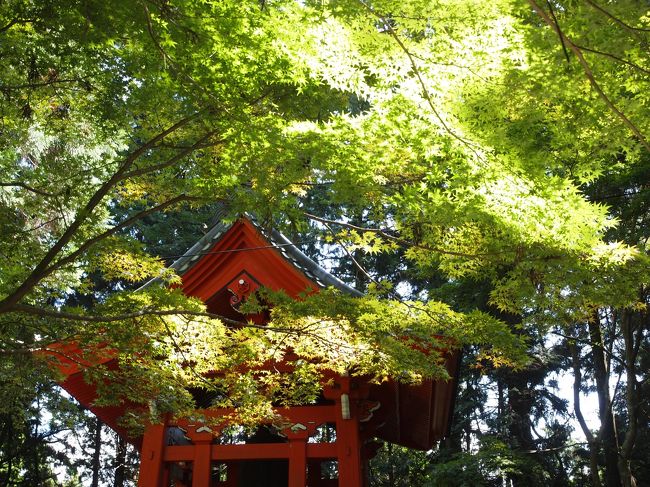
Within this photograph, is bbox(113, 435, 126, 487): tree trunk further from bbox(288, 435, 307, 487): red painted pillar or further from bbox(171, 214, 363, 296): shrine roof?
bbox(288, 435, 307, 487): red painted pillar

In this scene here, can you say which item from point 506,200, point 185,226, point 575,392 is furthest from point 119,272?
point 185,226

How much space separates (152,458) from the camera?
539 centimetres

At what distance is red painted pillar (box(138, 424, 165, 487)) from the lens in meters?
5.34

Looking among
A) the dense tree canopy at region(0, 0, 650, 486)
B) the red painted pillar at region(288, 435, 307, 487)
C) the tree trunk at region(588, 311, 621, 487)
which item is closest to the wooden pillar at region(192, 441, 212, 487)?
the red painted pillar at region(288, 435, 307, 487)

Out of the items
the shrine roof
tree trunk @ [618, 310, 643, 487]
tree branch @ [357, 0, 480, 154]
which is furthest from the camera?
tree trunk @ [618, 310, 643, 487]

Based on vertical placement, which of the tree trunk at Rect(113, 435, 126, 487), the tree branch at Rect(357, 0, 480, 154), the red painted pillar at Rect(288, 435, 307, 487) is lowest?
the red painted pillar at Rect(288, 435, 307, 487)

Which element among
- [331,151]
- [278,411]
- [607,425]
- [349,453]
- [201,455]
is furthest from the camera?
[607,425]

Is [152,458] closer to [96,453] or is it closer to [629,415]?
[629,415]

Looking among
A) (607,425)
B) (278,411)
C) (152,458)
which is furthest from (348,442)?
(607,425)

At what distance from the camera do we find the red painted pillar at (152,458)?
5.34m

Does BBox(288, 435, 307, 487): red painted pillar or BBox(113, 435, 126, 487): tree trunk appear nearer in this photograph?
BBox(288, 435, 307, 487): red painted pillar

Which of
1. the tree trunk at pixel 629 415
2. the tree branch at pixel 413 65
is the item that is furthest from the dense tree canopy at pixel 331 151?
the tree trunk at pixel 629 415

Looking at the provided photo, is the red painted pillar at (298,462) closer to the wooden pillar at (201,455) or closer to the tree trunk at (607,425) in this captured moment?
the wooden pillar at (201,455)

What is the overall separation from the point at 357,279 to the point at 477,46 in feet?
44.6
